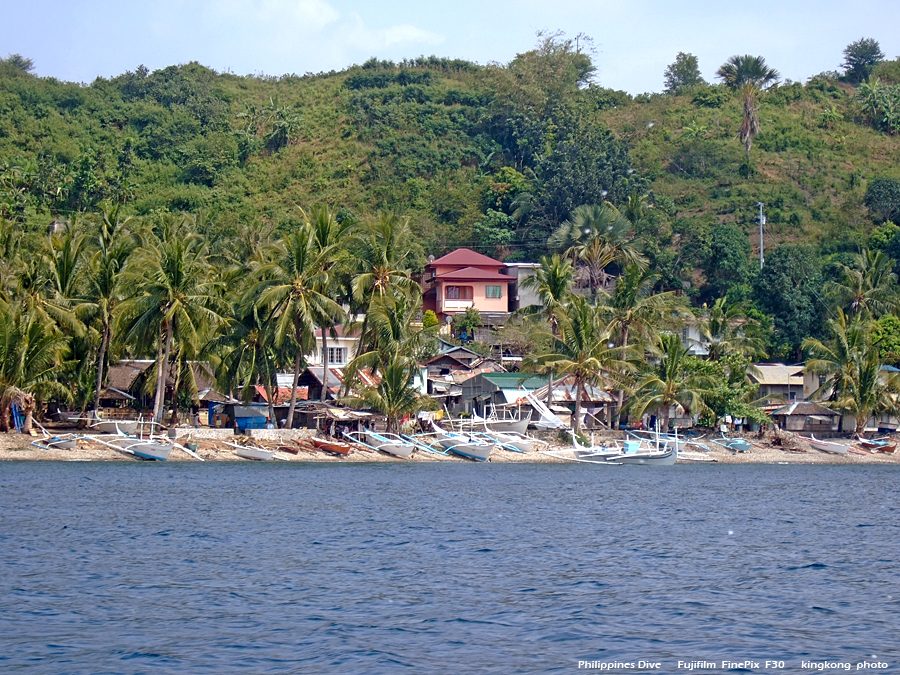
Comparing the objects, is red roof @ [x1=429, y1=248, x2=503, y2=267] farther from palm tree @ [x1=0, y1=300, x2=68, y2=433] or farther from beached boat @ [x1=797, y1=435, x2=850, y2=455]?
palm tree @ [x1=0, y1=300, x2=68, y2=433]

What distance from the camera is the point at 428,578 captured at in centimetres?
1870

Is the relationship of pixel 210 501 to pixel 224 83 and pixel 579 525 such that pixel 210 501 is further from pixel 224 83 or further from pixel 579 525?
pixel 224 83

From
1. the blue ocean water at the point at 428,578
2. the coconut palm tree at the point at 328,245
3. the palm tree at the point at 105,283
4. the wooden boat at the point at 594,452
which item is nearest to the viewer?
the blue ocean water at the point at 428,578

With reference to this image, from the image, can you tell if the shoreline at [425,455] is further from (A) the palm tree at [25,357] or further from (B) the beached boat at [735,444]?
(A) the palm tree at [25,357]

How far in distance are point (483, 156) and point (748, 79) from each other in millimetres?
31468

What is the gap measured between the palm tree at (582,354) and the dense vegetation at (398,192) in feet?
1.72

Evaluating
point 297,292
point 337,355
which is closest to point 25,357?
point 297,292

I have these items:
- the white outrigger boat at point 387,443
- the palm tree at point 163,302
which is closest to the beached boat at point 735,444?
the white outrigger boat at point 387,443

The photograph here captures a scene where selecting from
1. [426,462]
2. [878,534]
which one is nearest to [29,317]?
[426,462]

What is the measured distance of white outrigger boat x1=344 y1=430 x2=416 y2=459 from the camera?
45.6 m

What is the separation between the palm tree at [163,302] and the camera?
1693 inches

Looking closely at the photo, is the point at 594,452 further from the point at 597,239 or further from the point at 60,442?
the point at 60,442

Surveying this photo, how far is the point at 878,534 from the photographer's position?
25531 mm

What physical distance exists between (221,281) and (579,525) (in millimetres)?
27884
